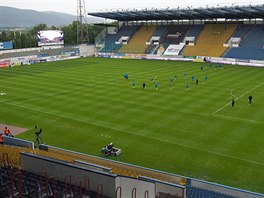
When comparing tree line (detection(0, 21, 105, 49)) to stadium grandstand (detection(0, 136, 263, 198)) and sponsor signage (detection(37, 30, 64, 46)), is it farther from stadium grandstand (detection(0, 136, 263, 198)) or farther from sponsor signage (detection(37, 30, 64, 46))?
stadium grandstand (detection(0, 136, 263, 198))

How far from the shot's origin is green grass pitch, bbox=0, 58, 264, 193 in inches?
798

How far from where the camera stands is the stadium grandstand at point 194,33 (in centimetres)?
7138

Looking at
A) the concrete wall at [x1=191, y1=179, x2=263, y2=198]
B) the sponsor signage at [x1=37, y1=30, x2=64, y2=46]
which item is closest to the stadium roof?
the sponsor signage at [x1=37, y1=30, x2=64, y2=46]

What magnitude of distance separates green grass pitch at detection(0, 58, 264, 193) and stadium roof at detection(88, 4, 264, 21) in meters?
24.0

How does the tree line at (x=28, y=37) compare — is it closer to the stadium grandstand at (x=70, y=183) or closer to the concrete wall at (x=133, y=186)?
the stadium grandstand at (x=70, y=183)

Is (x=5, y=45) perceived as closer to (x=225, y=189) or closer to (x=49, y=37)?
(x=49, y=37)

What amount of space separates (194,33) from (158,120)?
61.8 metres

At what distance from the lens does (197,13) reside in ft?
247

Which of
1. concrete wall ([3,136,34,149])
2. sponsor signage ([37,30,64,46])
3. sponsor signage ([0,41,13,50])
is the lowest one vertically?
concrete wall ([3,136,34,149])

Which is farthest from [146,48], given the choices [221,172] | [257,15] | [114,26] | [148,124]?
[221,172]

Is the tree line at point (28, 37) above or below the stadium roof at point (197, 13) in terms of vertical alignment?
below

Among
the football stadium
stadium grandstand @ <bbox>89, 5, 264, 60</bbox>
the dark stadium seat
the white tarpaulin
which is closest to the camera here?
the football stadium

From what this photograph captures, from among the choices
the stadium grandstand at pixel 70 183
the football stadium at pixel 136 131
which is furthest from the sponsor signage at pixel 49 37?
the stadium grandstand at pixel 70 183

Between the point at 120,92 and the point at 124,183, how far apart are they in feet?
96.4
